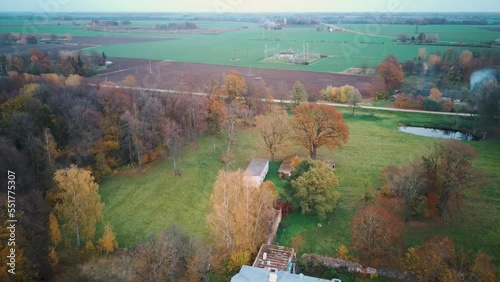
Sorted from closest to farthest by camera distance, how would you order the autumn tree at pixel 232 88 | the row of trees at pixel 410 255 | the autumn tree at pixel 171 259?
the autumn tree at pixel 171 259 < the row of trees at pixel 410 255 < the autumn tree at pixel 232 88

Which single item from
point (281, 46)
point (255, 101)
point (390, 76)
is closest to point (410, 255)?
point (255, 101)

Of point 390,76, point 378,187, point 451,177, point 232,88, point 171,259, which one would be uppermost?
point 232,88

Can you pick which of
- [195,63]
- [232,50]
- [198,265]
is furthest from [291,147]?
[232,50]

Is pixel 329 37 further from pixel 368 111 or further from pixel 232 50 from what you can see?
pixel 368 111

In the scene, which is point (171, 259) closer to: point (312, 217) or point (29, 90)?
point (312, 217)

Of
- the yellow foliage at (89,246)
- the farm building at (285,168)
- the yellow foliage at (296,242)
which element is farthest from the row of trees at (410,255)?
the yellow foliage at (89,246)

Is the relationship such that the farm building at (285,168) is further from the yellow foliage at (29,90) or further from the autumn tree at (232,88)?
the yellow foliage at (29,90)
